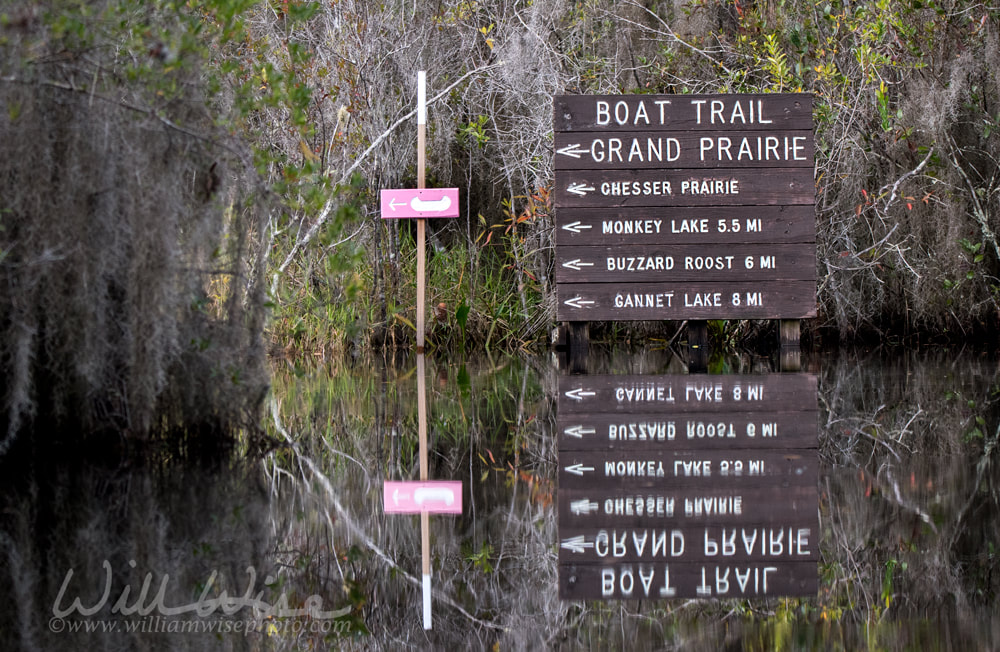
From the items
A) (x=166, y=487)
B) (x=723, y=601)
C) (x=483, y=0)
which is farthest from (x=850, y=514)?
(x=483, y=0)

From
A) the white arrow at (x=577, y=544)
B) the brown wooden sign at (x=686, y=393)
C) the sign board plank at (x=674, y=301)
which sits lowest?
the white arrow at (x=577, y=544)

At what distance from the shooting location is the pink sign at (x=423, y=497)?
3.73 meters

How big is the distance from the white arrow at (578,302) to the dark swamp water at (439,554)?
3663 mm

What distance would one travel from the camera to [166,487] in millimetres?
3971

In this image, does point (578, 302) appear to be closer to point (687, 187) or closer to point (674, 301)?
point (674, 301)

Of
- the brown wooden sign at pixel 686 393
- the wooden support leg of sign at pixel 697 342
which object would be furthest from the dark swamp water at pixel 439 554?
the wooden support leg of sign at pixel 697 342

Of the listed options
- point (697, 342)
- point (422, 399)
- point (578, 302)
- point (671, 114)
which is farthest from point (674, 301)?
point (422, 399)

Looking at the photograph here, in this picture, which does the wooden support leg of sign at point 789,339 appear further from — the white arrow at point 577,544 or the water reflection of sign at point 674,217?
the white arrow at point 577,544

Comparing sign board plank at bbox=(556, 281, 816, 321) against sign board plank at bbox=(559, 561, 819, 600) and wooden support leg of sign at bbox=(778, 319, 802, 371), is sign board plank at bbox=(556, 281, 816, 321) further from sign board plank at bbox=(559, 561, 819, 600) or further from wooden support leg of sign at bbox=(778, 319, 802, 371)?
sign board plank at bbox=(559, 561, 819, 600)

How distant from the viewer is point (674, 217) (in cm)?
904

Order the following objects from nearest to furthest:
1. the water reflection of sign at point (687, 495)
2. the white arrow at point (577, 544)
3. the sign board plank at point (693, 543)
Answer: the water reflection of sign at point (687, 495)
the sign board plank at point (693, 543)
the white arrow at point (577, 544)

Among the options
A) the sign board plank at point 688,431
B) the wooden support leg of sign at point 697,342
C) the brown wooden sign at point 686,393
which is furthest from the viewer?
the wooden support leg of sign at point 697,342

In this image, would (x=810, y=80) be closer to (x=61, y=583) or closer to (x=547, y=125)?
(x=547, y=125)

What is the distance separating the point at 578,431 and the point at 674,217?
4131mm
